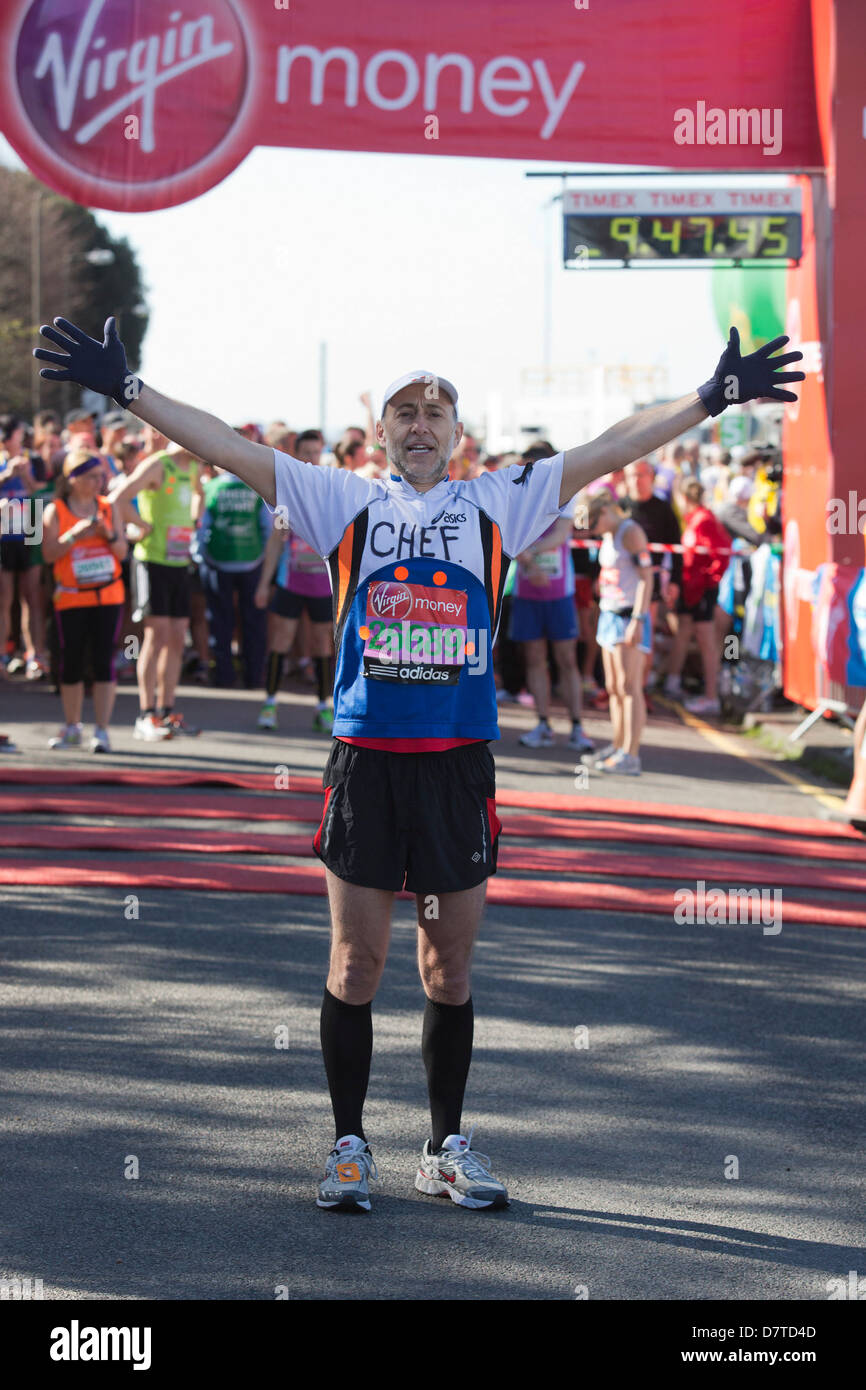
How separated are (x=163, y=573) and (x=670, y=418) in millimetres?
7699

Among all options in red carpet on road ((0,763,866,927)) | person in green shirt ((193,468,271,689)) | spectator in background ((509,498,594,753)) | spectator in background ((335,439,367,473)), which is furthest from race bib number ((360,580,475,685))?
person in green shirt ((193,468,271,689))

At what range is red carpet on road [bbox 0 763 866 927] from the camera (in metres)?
7.76

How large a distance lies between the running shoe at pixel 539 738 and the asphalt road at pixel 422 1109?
503 cm

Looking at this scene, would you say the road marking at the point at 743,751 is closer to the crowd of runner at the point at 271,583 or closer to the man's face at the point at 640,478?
the crowd of runner at the point at 271,583

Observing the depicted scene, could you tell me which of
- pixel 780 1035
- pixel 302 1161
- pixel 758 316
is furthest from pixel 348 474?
pixel 758 316

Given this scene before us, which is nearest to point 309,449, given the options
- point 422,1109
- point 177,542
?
point 177,542

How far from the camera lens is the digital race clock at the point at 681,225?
40.7 feet

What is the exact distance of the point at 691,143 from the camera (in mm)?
12344

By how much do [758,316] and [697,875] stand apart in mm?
10067

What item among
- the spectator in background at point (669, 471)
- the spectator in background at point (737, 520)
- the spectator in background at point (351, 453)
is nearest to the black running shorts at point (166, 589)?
the spectator in background at point (351, 453)

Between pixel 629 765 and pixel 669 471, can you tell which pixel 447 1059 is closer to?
pixel 629 765

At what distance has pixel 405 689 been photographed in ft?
14.0

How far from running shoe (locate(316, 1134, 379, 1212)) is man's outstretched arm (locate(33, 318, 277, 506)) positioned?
64.3 inches
